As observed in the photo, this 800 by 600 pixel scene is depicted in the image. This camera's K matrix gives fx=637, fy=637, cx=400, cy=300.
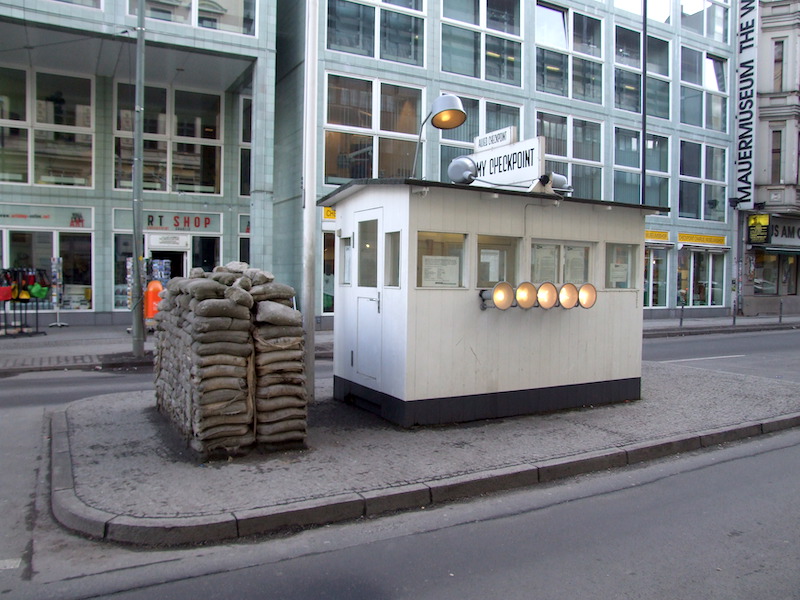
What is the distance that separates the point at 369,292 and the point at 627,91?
76.5ft

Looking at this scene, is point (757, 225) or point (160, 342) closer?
point (160, 342)

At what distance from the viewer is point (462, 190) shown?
7469 mm

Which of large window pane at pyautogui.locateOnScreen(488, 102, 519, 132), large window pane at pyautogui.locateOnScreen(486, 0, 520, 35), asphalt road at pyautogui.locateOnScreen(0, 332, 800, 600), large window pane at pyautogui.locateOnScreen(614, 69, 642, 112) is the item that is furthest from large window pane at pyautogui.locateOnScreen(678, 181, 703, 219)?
asphalt road at pyautogui.locateOnScreen(0, 332, 800, 600)

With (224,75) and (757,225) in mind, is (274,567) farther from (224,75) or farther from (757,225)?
(757,225)

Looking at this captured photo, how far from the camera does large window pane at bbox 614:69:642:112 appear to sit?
87.7 feet

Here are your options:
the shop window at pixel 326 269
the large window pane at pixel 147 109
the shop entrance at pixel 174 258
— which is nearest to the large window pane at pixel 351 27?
the shop window at pixel 326 269

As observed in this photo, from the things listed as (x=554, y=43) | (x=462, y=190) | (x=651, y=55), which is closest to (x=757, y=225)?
(x=651, y=55)

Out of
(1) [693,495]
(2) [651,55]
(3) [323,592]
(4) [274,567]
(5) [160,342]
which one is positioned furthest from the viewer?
(2) [651,55]

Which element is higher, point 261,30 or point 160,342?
point 261,30

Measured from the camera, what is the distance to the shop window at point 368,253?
7.93 meters

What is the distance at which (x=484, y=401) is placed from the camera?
7781 mm

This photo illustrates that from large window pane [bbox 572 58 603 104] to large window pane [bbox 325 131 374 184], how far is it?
32.5 feet

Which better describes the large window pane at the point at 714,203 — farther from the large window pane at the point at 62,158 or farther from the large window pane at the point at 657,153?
the large window pane at the point at 62,158

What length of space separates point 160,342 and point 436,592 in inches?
213
